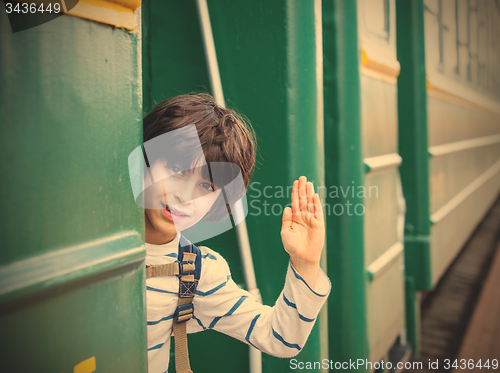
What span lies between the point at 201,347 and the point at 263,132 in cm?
62

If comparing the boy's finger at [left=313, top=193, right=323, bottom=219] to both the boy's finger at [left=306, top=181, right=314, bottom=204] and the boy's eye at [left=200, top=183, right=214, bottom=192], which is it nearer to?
the boy's finger at [left=306, top=181, right=314, bottom=204]

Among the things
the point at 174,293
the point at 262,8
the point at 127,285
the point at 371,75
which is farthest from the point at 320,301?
the point at 371,75

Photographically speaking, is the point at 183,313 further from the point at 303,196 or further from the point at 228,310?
the point at 303,196

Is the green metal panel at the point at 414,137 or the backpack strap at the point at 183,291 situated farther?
the green metal panel at the point at 414,137

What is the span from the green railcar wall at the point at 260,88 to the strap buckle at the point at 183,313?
11.1 inches

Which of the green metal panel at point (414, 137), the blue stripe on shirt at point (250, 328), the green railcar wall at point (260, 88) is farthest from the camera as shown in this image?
the green metal panel at point (414, 137)

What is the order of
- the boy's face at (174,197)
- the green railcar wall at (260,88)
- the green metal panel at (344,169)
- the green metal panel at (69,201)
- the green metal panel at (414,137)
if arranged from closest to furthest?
1. the green metal panel at (69,201)
2. the boy's face at (174,197)
3. the green railcar wall at (260,88)
4. the green metal panel at (344,169)
5. the green metal panel at (414,137)

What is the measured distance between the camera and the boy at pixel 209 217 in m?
0.82

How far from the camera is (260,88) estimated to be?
112cm

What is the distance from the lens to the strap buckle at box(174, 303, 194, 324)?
2.80 feet

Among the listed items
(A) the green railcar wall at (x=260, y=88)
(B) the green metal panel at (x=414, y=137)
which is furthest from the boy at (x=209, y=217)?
(B) the green metal panel at (x=414, y=137)

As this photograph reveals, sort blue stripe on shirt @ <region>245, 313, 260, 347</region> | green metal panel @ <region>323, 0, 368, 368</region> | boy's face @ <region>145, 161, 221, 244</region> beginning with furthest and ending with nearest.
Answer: green metal panel @ <region>323, 0, 368, 368</region>
blue stripe on shirt @ <region>245, 313, 260, 347</region>
boy's face @ <region>145, 161, 221, 244</region>

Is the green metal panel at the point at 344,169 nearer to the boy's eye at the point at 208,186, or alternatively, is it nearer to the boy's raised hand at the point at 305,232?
the boy's raised hand at the point at 305,232

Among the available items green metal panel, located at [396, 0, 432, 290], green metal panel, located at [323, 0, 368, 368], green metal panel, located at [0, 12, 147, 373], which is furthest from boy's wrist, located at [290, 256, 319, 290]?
green metal panel, located at [396, 0, 432, 290]
